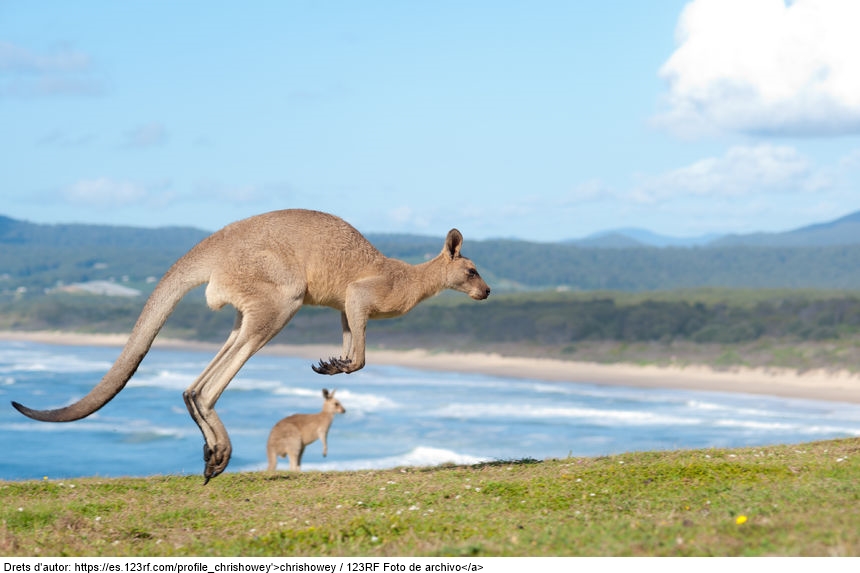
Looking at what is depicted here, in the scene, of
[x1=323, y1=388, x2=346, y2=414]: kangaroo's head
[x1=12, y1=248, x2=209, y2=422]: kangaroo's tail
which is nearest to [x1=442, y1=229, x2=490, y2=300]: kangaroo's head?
[x1=12, y1=248, x2=209, y2=422]: kangaroo's tail

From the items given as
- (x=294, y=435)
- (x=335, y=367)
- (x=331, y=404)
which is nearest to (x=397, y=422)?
(x=331, y=404)

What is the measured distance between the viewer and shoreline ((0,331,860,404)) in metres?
46.1

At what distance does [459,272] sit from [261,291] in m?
1.99

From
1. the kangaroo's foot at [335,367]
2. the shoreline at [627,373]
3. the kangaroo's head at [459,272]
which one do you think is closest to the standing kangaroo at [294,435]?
the kangaroo's head at [459,272]

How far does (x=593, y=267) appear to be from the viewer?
6550 inches

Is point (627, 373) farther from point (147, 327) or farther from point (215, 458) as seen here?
point (147, 327)

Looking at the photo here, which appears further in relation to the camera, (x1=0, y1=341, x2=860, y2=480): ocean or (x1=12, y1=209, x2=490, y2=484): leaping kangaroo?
(x1=0, y1=341, x2=860, y2=480): ocean

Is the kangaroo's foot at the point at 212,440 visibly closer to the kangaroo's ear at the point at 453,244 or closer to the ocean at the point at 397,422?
the kangaroo's ear at the point at 453,244

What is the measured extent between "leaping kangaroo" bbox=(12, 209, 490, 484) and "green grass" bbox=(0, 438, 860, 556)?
84 cm

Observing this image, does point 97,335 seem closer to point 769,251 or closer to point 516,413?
point 516,413

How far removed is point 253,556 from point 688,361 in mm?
50570

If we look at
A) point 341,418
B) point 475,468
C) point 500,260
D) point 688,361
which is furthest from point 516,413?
point 500,260

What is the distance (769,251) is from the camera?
174250 mm

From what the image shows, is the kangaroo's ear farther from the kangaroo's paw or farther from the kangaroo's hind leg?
the kangaroo's paw
